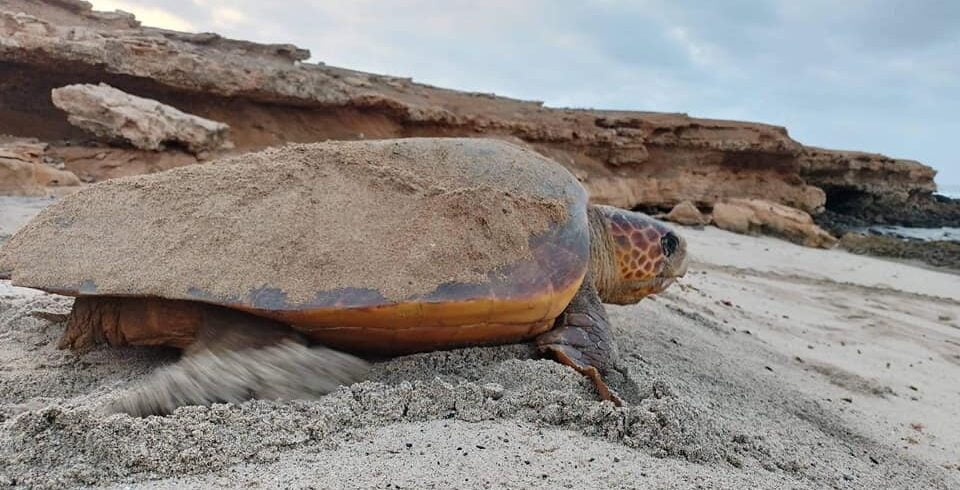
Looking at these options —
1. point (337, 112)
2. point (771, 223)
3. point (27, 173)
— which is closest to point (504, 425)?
point (27, 173)

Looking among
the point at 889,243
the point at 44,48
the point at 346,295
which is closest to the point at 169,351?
the point at 346,295

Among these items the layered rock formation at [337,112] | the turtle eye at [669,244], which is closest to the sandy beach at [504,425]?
the turtle eye at [669,244]

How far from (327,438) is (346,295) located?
466 millimetres

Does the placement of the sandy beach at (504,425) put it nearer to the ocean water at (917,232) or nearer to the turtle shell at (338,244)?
the turtle shell at (338,244)

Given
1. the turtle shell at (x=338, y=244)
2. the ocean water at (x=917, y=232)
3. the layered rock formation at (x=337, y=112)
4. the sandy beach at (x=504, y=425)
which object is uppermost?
the layered rock formation at (x=337, y=112)

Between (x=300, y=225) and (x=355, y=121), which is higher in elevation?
(x=355, y=121)

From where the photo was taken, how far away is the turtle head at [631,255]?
8.95ft

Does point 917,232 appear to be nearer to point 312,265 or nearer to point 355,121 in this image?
point 355,121

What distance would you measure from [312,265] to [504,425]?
768 millimetres

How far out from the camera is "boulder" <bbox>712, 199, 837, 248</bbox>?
35.0 ft

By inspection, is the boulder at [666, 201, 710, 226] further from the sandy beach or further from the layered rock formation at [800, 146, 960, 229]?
the sandy beach

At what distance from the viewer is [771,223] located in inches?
438

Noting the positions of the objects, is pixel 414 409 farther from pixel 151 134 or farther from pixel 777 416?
pixel 151 134

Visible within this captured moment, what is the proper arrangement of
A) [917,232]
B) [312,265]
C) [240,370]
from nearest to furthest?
1. [240,370]
2. [312,265]
3. [917,232]
